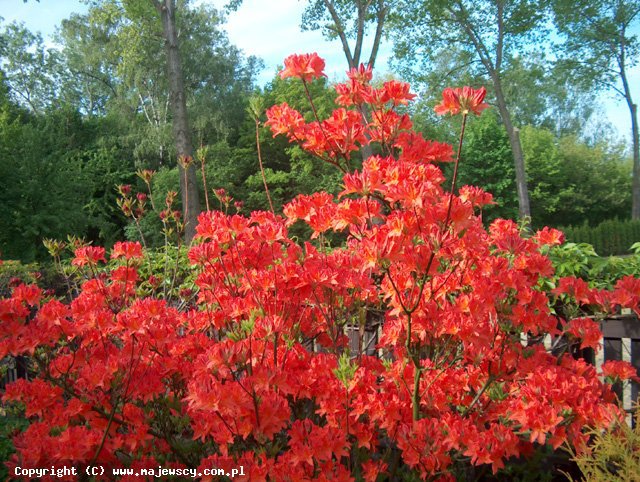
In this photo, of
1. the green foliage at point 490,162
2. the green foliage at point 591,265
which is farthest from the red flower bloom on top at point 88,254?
the green foliage at point 490,162

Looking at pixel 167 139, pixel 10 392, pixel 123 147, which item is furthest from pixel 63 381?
pixel 123 147

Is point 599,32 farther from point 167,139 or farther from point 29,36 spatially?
point 29,36

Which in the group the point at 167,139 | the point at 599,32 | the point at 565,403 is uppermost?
the point at 599,32

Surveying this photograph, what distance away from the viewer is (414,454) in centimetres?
170

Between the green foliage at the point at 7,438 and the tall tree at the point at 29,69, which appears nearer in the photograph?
the green foliage at the point at 7,438

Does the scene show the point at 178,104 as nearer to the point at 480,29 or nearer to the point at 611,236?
the point at 480,29

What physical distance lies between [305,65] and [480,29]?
17.0 metres

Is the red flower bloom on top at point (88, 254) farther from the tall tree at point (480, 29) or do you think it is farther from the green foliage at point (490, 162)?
the green foliage at point (490, 162)

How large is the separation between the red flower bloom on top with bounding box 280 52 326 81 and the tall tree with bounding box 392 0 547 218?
15.0 meters

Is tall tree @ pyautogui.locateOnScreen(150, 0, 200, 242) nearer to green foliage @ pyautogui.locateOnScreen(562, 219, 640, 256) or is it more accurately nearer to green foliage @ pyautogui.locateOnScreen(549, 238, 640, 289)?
green foliage @ pyautogui.locateOnScreen(549, 238, 640, 289)

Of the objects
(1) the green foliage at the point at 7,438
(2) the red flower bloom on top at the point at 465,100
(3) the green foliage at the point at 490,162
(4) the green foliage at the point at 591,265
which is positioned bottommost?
(1) the green foliage at the point at 7,438

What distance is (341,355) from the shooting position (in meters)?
1.99

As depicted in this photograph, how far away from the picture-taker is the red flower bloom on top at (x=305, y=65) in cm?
211

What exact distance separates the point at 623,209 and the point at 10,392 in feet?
108
